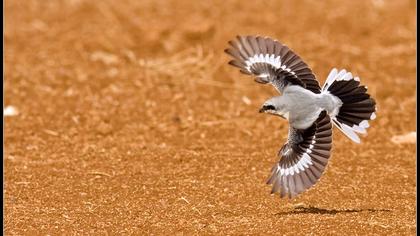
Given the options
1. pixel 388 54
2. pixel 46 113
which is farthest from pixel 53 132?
pixel 388 54

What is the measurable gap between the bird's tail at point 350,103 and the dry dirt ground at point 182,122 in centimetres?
48

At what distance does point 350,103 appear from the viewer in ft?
19.5

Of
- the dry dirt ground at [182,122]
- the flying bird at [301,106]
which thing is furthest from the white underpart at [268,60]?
the dry dirt ground at [182,122]

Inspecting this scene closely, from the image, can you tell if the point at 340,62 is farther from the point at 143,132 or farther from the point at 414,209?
the point at 414,209

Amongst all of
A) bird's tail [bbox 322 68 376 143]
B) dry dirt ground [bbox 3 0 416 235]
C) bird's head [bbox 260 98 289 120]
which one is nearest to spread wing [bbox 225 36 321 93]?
bird's tail [bbox 322 68 376 143]

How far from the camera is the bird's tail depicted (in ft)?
19.4

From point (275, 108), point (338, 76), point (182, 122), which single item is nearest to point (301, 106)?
point (275, 108)

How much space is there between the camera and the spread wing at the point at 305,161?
5.78 metres

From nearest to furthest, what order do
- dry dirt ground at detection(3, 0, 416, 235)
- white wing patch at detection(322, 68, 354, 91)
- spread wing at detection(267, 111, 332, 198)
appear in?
spread wing at detection(267, 111, 332, 198) < white wing patch at detection(322, 68, 354, 91) < dry dirt ground at detection(3, 0, 416, 235)

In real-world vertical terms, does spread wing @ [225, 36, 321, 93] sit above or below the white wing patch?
below

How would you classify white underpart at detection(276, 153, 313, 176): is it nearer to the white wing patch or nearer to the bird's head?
the bird's head

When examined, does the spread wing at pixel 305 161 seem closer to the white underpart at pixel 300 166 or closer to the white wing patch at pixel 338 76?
the white underpart at pixel 300 166

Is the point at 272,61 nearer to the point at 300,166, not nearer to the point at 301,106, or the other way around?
the point at 301,106

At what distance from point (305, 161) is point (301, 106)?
0.96ft
